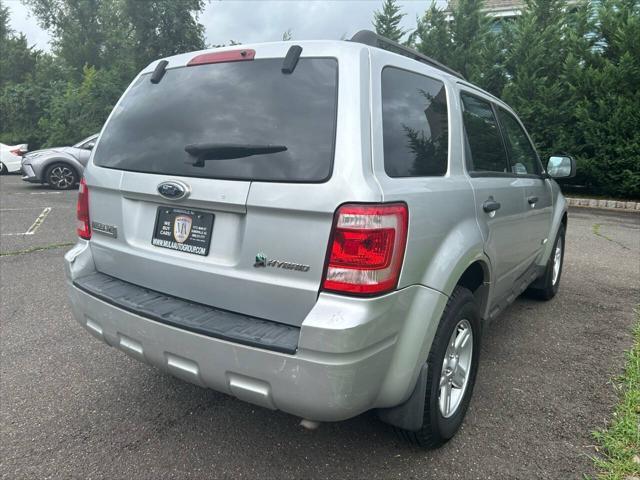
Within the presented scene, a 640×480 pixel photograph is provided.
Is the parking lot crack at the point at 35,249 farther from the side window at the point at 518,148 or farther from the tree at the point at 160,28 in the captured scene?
the tree at the point at 160,28

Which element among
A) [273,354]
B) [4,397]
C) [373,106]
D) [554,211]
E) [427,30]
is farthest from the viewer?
→ [427,30]

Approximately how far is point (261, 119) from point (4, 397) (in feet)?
7.50

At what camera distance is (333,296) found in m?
1.78

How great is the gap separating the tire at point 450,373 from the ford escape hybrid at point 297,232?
10 millimetres

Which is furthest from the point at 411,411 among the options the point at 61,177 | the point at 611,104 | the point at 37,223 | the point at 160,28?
the point at 160,28

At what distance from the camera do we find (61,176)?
1177cm

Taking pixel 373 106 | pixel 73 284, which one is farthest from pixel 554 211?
pixel 73 284

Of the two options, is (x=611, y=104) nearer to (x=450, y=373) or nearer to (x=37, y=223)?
(x=450, y=373)

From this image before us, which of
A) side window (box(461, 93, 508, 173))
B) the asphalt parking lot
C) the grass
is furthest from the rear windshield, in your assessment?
the grass

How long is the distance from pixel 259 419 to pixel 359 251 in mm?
1337

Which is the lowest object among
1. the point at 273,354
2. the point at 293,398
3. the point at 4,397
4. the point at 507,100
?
the point at 4,397

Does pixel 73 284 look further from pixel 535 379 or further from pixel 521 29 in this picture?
pixel 521 29

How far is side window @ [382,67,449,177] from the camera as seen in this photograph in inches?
78.8

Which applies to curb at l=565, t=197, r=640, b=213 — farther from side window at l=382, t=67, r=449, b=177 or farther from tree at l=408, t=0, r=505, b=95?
side window at l=382, t=67, r=449, b=177
